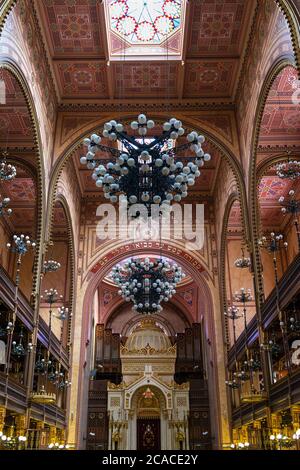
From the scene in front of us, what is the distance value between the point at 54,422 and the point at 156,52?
11.8 m

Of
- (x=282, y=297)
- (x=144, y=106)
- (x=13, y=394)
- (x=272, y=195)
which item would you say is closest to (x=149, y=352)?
(x=272, y=195)

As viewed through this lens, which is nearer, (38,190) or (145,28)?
(38,190)

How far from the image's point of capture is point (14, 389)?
10.4 m

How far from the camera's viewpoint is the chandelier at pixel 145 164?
8672mm

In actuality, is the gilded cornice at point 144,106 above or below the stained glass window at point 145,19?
below

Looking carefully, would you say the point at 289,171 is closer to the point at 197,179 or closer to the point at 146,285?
the point at 146,285

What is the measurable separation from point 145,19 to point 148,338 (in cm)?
1574

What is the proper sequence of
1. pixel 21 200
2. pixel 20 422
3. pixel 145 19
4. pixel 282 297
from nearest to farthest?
pixel 282 297
pixel 20 422
pixel 145 19
pixel 21 200

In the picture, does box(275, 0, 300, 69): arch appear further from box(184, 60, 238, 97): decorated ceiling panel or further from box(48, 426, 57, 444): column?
box(48, 426, 57, 444): column

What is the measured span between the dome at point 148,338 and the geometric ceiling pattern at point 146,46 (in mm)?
13294

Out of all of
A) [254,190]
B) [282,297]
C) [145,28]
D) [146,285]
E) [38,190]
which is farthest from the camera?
[145,28]

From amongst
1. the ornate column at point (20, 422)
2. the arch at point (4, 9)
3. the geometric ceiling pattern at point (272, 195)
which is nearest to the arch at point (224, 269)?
the geometric ceiling pattern at point (272, 195)

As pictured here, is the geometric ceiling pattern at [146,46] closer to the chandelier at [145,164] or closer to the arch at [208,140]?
the arch at [208,140]

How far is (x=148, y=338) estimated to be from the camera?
23.9 metres
